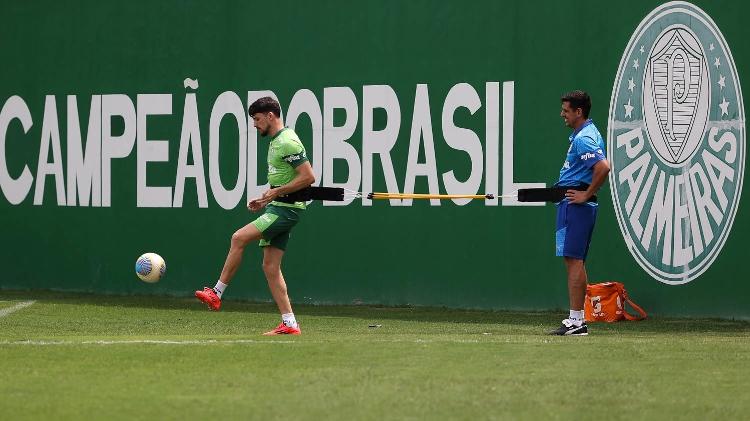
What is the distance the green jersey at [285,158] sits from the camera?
1295 centimetres

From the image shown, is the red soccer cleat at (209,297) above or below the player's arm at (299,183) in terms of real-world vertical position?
below

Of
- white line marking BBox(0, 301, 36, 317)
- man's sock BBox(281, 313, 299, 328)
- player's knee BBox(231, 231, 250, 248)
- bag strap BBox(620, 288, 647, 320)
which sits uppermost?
player's knee BBox(231, 231, 250, 248)

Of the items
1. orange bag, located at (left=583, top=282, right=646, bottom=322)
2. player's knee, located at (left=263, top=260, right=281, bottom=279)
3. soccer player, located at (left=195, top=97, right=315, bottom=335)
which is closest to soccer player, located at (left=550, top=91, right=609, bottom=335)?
soccer player, located at (left=195, top=97, right=315, bottom=335)

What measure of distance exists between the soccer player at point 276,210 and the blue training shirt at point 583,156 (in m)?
2.17

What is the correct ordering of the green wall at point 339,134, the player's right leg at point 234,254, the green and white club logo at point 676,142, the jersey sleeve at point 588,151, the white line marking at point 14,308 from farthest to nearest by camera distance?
1. the white line marking at point 14,308
2. the green wall at point 339,134
3. the green and white club logo at point 676,142
4. the jersey sleeve at point 588,151
5. the player's right leg at point 234,254

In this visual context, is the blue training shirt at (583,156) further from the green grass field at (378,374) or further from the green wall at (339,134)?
the green wall at (339,134)

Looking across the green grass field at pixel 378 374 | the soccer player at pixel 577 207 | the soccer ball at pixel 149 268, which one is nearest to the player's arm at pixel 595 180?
the soccer player at pixel 577 207

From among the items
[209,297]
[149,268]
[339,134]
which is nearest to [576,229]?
[209,297]

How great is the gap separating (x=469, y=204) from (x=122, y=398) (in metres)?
9.04

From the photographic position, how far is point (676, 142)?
1587 centimetres

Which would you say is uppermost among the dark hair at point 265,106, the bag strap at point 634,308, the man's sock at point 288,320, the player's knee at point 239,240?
the dark hair at point 265,106

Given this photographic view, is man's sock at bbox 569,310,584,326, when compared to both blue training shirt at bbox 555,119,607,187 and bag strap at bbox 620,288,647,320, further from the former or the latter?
bag strap at bbox 620,288,647,320

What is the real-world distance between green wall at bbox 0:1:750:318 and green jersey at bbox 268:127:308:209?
4.52 metres

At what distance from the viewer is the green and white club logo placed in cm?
1557
